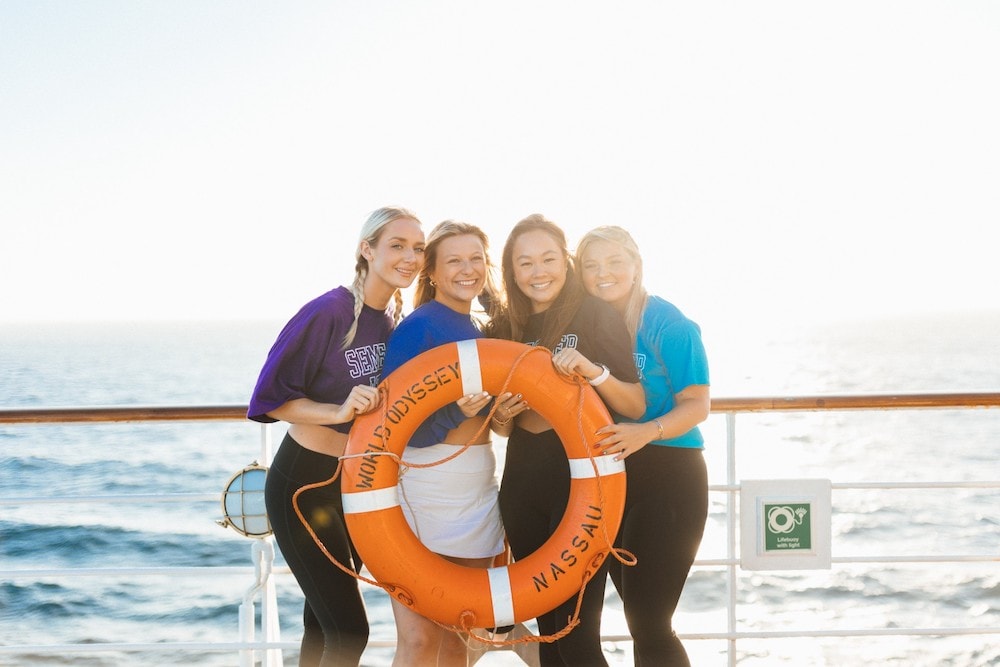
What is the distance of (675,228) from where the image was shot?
105 ft

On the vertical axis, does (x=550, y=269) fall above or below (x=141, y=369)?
above

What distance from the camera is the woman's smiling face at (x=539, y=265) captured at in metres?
1.56

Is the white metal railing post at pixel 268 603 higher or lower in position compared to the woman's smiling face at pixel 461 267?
lower

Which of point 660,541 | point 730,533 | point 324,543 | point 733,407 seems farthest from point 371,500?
point 730,533

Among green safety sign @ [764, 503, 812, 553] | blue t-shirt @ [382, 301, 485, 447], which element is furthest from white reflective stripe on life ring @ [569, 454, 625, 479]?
green safety sign @ [764, 503, 812, 553]

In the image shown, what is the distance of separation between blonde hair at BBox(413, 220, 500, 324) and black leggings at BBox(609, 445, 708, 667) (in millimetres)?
452

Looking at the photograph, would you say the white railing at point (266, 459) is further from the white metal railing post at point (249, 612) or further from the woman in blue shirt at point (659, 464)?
the woman in blue shirt at point (659, 464)

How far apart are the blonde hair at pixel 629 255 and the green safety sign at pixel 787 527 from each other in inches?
25.9

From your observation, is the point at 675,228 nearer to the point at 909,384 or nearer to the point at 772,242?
the point at 909,384

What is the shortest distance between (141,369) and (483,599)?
116 ft

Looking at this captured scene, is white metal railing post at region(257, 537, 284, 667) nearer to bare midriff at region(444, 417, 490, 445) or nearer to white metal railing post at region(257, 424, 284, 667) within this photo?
white metal railing post at region(257, 424, 284, 667)

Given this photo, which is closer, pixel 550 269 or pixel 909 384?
pixel 550 269

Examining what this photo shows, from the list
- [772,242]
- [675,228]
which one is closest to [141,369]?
[675,228]

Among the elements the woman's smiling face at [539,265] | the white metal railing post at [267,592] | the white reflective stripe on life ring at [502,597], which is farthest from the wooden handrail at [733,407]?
the white reflective stripe on life ring at [502,597]
